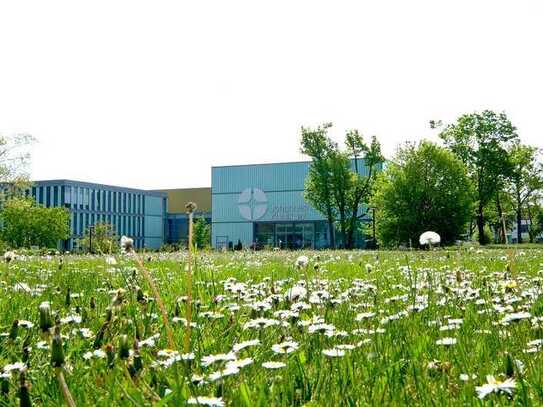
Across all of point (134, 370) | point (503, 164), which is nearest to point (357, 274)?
point (134, 370)

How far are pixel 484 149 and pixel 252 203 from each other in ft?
148

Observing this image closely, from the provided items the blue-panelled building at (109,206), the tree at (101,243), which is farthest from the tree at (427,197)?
the blue-panelled building at (109,206)

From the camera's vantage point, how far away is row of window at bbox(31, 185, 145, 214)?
112750mm

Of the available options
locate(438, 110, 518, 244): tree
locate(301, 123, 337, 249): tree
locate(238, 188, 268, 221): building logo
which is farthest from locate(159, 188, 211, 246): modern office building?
locate(438, 110, 518, 244): tree

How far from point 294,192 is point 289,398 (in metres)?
94.6

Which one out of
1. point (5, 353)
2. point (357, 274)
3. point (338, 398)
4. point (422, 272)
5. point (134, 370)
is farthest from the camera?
point (357, 274)

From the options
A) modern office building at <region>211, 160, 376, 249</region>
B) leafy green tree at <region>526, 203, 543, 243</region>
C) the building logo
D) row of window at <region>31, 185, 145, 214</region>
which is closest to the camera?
leafy green tree at <region>526, 203, 543, 243</region>

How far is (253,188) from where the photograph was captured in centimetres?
9919

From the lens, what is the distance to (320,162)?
65.4 m

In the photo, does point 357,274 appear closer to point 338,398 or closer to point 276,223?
point 338,398

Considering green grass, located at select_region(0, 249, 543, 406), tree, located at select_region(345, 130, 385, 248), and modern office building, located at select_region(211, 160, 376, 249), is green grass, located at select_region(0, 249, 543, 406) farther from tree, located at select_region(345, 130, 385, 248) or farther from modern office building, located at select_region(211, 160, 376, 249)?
modern office building, located at select_region(211, 160, 376, 249)

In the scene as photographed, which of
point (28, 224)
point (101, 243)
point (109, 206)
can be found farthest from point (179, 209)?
point (101, 243)

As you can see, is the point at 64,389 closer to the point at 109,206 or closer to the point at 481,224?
the point at 481,224

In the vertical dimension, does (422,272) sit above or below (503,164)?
below
